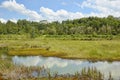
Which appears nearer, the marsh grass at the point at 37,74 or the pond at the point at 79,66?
the marsh grass at the point at 37,74

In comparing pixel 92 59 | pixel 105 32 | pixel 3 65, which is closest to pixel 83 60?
pixel 92 59

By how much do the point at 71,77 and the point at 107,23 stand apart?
9780 centimetres

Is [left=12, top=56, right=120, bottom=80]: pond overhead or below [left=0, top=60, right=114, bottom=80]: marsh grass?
below

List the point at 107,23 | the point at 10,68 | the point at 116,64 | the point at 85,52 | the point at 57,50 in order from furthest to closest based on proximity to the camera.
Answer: the point at 107,23 < the point at 57,50 < the point at 85,52 < the point at 116,64 < the point at 10,68

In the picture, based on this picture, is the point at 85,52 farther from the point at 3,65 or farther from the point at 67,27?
the point at 67,27

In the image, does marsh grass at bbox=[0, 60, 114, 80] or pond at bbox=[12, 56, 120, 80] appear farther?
pond at bbox=[12, 56, 120, 80]

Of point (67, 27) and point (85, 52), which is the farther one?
point (67, 27)

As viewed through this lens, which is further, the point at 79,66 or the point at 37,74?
the point at 79,66

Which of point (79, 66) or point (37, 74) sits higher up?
point (37, 74)

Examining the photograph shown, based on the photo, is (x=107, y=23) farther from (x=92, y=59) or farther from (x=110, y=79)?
(x=110, y=79)

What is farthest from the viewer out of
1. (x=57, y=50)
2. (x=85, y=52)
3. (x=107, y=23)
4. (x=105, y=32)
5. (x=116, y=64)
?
(x=107, y=23)

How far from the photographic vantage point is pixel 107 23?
393 feet

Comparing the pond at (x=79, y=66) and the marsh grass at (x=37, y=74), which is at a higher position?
the marsh grass at (x=37, y=74)

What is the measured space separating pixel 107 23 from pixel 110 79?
9849 cm
